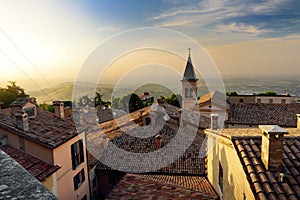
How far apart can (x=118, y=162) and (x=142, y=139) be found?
6.83ft

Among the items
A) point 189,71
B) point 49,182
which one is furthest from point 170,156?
point 189,71

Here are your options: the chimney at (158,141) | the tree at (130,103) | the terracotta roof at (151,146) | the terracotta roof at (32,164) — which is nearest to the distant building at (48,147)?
the terracotta roof at (32,164)

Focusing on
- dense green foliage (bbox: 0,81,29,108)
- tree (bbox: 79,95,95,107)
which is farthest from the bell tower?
dense green foliage (bbox: 0,81,29,108)

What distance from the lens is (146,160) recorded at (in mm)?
10914

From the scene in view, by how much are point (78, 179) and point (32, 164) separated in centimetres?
309

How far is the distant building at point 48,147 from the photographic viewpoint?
307 inches

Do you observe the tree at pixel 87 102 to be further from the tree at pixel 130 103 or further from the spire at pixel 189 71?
the spire at pixel 189 71

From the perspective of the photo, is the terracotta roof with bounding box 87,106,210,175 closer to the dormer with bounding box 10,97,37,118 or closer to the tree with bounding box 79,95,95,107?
the dormer with bounding box 10,97,37,118

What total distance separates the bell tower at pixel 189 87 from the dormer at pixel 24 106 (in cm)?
1607

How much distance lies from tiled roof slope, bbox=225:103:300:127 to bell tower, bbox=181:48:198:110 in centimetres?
422

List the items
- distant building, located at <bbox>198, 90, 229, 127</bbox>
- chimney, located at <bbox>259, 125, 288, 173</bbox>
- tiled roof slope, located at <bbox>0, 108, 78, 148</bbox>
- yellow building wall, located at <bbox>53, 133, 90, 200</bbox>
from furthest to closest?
distant building, located at <bbox>198, 90, 229, 127</bbox>
yellow building wall, located at <bbox>53, 133, 90, 200</bbox>
tiled roof slope, located at <bbox>0, 108, 78, 148</bbox>
chimney, located at <bbox>259, 125, 288, 173</bbox>

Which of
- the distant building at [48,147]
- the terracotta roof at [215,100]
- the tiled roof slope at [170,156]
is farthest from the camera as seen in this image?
the terracotta roof at [215,100]

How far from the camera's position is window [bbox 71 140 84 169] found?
9.65m

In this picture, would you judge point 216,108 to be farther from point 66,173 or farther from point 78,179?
point 66,173
